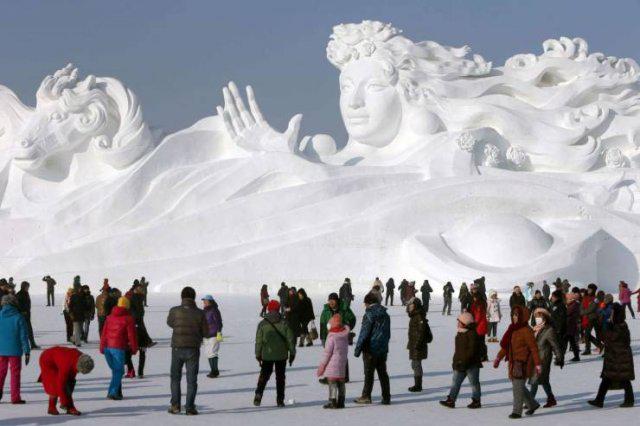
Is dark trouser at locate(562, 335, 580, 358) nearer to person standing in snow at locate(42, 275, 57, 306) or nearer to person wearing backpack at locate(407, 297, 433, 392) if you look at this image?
person wearing backpack at locate(407, 297, 433, 392)

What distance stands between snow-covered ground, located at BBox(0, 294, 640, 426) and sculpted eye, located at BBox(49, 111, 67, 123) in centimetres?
2004

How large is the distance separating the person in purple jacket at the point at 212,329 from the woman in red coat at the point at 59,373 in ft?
8.45

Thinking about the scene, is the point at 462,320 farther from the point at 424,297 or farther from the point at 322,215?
the point at 322,215

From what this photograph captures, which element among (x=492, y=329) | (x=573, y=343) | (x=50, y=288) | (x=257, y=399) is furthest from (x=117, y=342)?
(x=50, y=288)

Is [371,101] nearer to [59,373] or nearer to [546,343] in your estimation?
[546,343]

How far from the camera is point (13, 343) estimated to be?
10195 mm

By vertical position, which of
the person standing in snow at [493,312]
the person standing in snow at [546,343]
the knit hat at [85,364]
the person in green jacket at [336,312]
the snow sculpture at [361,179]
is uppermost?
the snow sculpture at [361,179]

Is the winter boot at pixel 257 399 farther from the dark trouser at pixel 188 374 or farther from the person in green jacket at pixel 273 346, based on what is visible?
the dark trouser at pixel 188 374

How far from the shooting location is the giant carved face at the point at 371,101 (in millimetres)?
36656

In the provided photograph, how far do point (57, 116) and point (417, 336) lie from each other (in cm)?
2572

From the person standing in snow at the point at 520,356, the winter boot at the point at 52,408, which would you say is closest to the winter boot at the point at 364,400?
the person standing in snow at the point at 520,356

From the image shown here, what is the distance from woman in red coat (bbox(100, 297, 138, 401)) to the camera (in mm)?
10547

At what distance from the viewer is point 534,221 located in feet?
111

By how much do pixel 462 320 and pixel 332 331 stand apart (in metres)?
1.21
